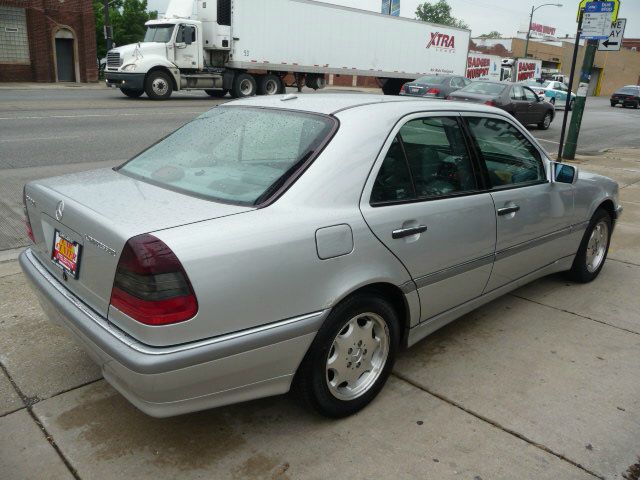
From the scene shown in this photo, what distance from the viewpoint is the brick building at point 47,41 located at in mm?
31297

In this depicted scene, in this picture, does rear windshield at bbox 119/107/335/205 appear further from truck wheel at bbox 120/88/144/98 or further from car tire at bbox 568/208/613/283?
truck wheel at bbox 120/88/144/98

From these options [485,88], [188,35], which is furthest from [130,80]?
[485,88]

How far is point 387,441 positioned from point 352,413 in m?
0.25

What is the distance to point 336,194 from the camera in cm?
269

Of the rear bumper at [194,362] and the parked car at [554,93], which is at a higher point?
the parked car at [554,93]

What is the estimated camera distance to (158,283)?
2.20 metres

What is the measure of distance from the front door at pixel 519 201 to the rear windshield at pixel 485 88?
45.9 feet

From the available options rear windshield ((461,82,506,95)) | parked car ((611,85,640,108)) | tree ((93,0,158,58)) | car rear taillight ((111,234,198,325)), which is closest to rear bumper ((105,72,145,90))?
rear windshield ((461,82,506,95))

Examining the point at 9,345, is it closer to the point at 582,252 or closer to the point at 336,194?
the point at 336,194

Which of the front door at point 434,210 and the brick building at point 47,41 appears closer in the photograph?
the front door at point 434,210

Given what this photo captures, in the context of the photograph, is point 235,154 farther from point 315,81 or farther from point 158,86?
point 315,81

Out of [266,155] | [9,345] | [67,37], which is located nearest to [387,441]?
[266,155]

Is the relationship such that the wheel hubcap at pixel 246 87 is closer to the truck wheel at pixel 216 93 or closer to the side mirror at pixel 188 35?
the truck wheel at pixel 216 93

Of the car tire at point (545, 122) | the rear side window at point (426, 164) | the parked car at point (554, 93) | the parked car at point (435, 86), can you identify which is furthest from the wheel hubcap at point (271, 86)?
the rear side window at point (426, 164)
